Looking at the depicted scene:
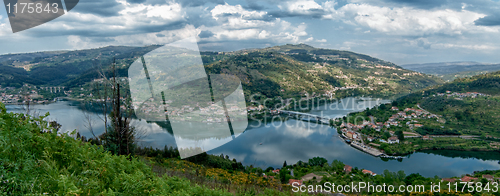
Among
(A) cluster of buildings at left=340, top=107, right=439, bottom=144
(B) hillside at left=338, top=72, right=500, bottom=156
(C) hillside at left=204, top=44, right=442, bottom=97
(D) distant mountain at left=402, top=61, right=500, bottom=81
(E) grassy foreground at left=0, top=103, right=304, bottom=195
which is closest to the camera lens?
(E) grassy foreground at left=0, top=103, right=304, bottom=195

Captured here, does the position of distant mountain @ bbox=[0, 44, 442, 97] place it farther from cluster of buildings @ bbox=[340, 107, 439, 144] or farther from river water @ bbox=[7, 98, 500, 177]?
river water @ bbox=[7, 98, 500, 177]

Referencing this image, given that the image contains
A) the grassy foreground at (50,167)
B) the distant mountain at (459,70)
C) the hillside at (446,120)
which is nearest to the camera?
the grassy foreground at (50,167)

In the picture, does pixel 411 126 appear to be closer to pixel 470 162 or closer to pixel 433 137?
pixel 433 137

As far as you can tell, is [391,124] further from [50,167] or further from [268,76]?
[50,167]

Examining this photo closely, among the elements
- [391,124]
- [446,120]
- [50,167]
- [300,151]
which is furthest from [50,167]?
[446,120]

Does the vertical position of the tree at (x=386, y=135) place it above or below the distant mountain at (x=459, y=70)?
below

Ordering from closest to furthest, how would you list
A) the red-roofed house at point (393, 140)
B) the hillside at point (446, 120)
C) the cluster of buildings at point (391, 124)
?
the hillside at point (446, 120), the red-roofed house at point (393, 140), the cluster of buildings at point (391, 124)

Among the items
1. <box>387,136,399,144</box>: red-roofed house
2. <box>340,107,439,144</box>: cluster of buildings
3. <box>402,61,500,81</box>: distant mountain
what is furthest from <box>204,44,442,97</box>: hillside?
<box>402,61,500,81</box>: distant mountain

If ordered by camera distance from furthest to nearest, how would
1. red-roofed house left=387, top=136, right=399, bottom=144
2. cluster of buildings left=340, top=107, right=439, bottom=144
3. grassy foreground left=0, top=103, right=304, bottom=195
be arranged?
cluster of buildings left=340, top=107, right=439, bottom=144 < red-roofed house left=387, top=136, right=399, bottom=144 < grassy foreground left=0, top=103, right=304, bottom=195

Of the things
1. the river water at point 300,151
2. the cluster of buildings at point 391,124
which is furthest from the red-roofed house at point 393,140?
the river water at point 300,151

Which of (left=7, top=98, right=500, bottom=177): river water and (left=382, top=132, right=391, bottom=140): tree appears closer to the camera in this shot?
(left=7, top=98, right=500, bottom=177): river water

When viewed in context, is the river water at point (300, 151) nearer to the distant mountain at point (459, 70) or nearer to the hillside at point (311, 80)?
the hillside at point (311, 80)

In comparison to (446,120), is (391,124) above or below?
below
